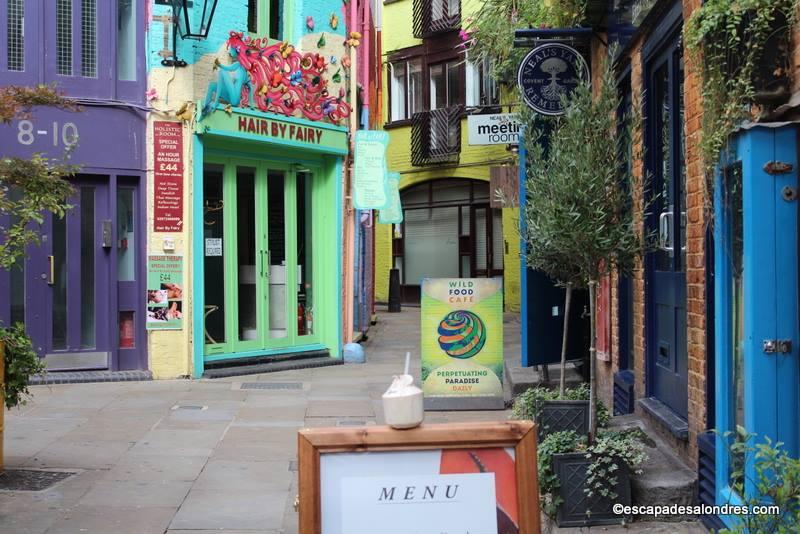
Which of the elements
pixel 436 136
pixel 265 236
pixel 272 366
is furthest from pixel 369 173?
pixel 436 136

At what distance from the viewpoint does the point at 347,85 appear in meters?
13.8

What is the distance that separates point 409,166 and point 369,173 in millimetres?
13048

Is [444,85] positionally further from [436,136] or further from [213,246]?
[213,246]

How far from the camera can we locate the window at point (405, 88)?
2653cm

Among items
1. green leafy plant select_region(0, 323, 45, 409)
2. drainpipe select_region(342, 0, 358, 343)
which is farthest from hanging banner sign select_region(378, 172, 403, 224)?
green leafy plant select_region(0, 323, 45, 409)

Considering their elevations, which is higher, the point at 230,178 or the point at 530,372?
A: the point at 230,178

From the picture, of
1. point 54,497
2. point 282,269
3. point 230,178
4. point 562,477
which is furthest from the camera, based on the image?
point 282,269

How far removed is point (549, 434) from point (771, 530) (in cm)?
274

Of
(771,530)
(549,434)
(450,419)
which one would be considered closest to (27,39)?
(450,419)

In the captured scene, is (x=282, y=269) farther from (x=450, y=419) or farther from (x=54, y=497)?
(x=54, y=497)

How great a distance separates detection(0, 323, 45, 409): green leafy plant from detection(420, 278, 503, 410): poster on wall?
417cm

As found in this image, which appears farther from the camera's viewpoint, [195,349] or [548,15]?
[195,349]

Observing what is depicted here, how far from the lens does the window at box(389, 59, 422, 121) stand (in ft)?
87.0

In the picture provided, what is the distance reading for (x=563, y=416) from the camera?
6102 mm
